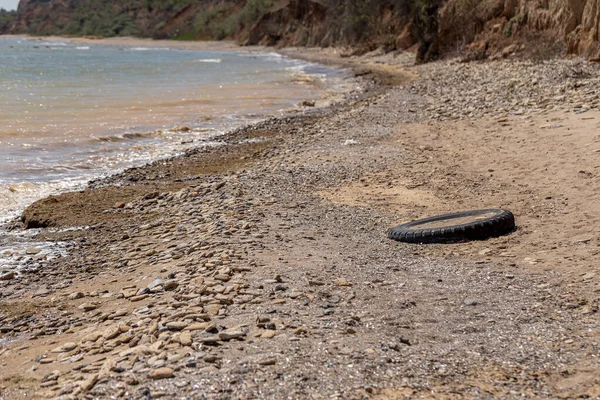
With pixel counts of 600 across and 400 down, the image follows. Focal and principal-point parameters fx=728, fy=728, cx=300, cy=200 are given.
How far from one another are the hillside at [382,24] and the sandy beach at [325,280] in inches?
374

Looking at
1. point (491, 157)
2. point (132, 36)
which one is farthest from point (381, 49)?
point (132, 36)

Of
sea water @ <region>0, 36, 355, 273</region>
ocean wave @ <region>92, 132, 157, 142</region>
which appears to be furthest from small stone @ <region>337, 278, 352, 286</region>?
ocean wave @ <region>92, 132, 157, 142</region>

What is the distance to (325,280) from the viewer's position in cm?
569

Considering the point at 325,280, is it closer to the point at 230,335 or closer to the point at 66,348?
the point at 230,335

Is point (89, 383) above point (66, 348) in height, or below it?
above

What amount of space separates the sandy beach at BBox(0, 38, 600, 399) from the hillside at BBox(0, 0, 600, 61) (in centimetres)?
950

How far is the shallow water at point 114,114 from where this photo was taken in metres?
12.4

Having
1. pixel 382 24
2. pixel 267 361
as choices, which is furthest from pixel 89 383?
pixel 382 24

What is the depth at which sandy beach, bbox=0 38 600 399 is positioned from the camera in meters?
4.14

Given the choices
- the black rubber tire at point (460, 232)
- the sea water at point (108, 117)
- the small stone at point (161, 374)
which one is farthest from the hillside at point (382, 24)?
the small stone at point (161, 374)

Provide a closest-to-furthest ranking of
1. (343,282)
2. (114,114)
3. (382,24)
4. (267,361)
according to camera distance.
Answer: (267,361) → (343,282) → (114,114) → (382,24)

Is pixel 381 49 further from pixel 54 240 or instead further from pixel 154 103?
pixel 54 240

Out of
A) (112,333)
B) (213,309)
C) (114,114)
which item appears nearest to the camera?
(112,333)

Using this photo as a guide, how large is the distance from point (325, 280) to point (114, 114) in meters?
15.0
